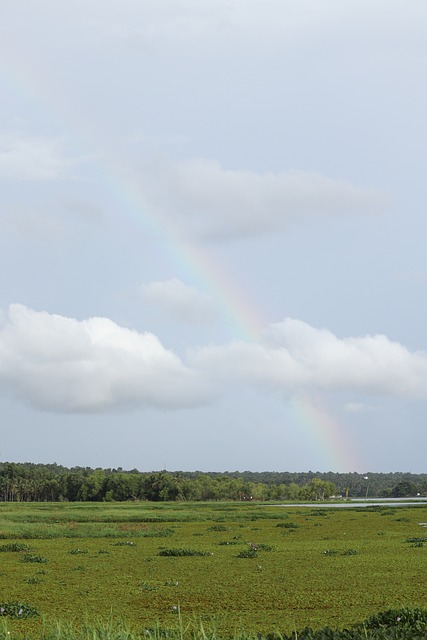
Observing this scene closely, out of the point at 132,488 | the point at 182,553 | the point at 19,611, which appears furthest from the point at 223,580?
the point at 132,488

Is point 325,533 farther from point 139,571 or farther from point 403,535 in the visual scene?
point 139,571

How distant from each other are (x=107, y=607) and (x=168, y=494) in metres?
121

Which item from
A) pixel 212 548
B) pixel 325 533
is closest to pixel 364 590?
pixel 212 548

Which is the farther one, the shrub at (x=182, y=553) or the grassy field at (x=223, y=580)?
the shrub at (x=182, y=553)

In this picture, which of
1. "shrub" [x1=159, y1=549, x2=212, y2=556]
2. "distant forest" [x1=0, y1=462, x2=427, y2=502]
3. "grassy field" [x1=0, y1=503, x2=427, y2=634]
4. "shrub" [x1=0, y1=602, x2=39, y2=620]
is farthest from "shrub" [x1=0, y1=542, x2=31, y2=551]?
"distant forest" [x1=0, y1=462, x2=427, y2=502]

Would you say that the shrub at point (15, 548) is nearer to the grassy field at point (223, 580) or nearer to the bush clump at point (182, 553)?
the grassy field at point (223, 580)

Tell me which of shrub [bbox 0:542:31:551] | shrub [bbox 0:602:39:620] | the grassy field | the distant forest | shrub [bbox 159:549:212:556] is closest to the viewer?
shrub [bbox 0:602:39:620]

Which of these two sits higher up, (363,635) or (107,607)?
(363,635)

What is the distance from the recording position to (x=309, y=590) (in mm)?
17094

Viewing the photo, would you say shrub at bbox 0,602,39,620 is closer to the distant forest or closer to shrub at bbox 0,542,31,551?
shrub at bbox 0,542,31,551

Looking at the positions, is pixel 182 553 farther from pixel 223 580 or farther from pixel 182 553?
pixel 223 580

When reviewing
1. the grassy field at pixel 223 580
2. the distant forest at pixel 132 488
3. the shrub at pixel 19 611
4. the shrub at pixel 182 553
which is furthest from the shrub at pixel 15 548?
the distant forest at pixel 132 488

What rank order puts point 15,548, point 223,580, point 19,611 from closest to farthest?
point 19,611
point 223,580
point 15,548

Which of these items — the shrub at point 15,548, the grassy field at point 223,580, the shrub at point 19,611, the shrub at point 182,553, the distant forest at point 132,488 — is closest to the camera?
the shrub at point 19,611
